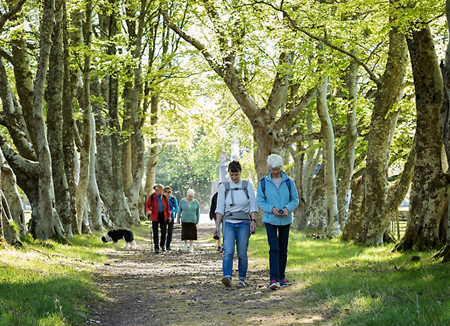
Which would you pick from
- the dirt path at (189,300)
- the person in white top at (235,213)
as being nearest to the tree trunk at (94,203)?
the dirt path at (189,300)

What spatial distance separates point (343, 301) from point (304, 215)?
93.7ft

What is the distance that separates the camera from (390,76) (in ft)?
53.7

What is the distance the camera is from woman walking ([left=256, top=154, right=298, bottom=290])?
10250mm

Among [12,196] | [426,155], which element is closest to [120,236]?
[12,196]

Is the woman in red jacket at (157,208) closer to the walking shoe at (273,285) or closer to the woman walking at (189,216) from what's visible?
the woman walking at (189,216)

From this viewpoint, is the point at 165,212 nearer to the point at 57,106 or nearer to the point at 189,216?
the point at 189,216

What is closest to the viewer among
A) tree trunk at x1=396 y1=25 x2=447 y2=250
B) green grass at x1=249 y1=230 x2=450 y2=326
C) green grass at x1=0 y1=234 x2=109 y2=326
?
green grass at x1=249 y1=230 x2=450 y2=326

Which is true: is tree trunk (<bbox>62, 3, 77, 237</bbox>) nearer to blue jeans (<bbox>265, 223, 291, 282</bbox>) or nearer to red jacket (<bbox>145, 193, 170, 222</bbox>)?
red jacket (<bbox>145, 193, 170, 222</bbox>)

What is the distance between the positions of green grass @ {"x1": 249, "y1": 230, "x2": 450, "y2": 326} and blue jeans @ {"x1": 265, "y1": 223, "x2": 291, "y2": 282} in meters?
0.36

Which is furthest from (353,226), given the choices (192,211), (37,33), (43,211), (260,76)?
(260,76)

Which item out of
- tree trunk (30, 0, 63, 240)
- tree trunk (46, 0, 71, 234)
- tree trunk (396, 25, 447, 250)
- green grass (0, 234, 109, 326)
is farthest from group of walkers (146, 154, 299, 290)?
tree trunk (46, 0, 71, 234)

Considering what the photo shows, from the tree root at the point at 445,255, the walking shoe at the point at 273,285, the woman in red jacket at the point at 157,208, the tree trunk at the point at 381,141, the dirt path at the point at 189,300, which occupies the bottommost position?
the dirt path at the point at 189,300

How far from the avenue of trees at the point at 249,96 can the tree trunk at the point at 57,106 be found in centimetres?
3

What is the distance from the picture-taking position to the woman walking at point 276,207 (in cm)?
1025
